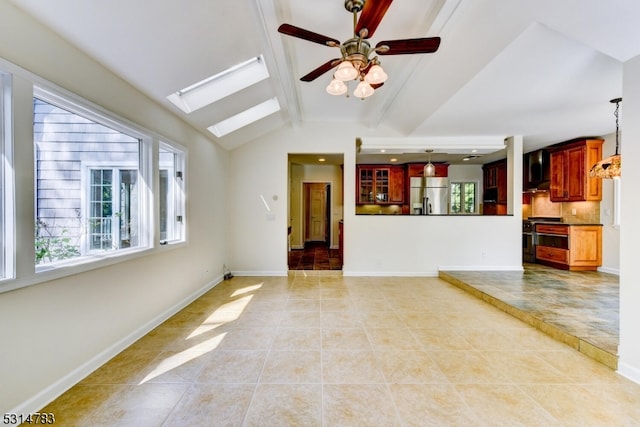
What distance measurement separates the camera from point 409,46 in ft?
6.81

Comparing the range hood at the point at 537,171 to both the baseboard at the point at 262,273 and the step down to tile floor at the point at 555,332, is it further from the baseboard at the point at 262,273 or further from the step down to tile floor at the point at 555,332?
the baseboard at the point at 262,273

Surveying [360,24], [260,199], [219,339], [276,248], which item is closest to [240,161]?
[260,199]

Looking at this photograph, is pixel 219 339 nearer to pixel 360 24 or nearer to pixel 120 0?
pixel 120 0

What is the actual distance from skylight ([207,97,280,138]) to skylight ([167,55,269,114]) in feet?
3.00

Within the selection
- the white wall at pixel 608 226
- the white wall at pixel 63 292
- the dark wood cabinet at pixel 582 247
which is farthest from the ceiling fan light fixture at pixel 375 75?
the white wall at pixel 608 226

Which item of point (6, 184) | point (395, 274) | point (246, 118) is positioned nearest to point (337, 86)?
point (6, 184)

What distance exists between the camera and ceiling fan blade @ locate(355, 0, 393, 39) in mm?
1707

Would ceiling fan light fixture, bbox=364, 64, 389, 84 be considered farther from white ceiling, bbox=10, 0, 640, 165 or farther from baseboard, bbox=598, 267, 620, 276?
baseboard, bbox=598, 267, 620, 276

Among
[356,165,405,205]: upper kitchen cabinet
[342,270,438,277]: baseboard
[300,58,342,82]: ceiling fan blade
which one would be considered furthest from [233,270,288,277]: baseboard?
[300,58,342,82]: ceiling fan blade

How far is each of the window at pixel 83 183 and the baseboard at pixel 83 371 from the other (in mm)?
786

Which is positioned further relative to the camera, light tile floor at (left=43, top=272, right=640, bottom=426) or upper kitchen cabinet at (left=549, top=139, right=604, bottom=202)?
upper kitchen cabinet at (left=549, top=139, right=604, bottom=202)

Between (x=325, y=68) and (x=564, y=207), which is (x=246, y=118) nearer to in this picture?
(x=325, y=68)

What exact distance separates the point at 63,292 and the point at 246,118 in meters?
3.39

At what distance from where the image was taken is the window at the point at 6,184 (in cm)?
159
